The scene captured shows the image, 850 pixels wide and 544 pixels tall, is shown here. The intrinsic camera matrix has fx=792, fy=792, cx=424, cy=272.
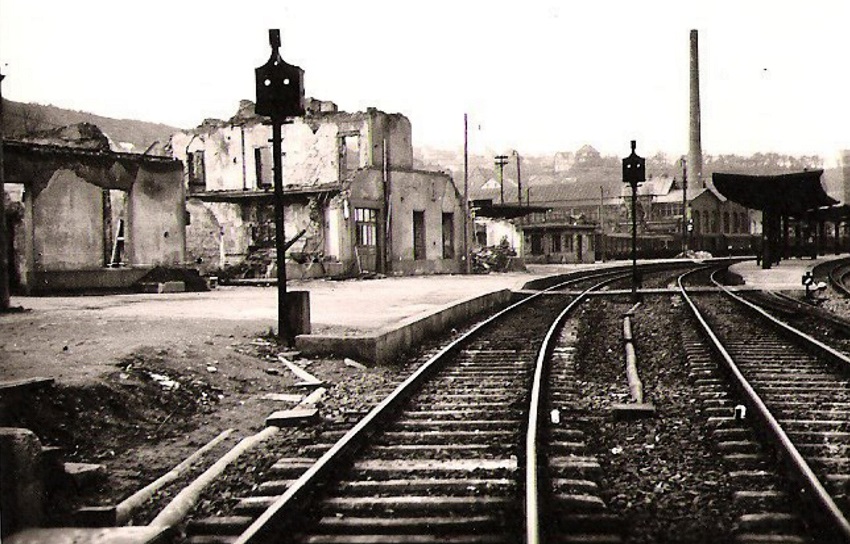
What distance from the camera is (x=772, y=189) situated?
26.2 meters

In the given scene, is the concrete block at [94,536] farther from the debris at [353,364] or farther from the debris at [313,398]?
the debris at [353,364]

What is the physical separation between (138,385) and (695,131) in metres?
70.5

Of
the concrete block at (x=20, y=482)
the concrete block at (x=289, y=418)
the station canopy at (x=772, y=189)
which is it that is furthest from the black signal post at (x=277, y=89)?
the station canopy at (x=772, y=189)

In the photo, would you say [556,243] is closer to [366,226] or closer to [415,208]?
[415,208]

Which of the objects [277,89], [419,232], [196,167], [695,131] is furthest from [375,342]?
[695,131]

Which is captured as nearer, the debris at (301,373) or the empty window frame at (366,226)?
the debris at (301,373)

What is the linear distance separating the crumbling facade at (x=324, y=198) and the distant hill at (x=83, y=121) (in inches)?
206

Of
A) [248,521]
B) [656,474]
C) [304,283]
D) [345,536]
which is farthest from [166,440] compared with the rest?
[304,283]

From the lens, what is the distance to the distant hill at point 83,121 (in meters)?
33.4

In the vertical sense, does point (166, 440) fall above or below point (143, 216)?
below

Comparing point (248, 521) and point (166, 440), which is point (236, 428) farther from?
point (248, 521)

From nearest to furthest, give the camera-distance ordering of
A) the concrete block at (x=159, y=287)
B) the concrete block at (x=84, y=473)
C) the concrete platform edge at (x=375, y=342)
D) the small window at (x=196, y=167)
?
the concrete block at (x=84, y=473)
the concrete platform edge at (x=375, y=342)
the concrete block at (x=159, y=287)
the small window at (x=196, y=167)

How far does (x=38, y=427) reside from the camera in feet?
17.8

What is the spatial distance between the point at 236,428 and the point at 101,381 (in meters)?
1.27
